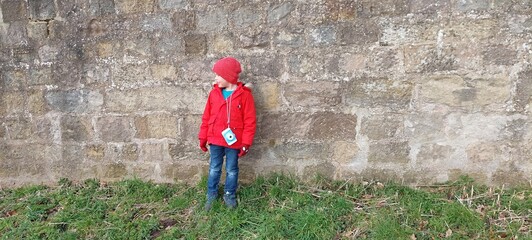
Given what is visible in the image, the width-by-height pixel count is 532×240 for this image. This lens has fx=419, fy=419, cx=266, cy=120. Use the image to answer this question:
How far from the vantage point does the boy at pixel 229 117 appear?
120 inches

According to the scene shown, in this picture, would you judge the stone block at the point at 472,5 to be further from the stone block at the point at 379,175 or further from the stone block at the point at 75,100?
the stone block at the point at 75,100

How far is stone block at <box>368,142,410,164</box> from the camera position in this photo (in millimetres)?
3236

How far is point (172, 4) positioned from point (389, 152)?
2065mm

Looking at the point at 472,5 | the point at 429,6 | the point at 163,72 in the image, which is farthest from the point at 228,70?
the point at 472,5

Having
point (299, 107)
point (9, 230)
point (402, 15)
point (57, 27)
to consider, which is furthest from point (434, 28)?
point (9, 230)

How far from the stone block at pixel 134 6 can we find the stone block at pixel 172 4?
84 millimetres

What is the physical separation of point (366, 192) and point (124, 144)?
2.10 meters

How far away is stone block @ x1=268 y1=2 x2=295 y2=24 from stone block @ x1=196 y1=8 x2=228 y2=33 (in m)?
0.36

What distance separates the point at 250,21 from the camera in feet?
10.6

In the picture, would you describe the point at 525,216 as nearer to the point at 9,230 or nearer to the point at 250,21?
the point at 250,21

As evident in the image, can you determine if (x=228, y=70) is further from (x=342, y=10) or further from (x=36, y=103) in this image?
(x=36, y=103)

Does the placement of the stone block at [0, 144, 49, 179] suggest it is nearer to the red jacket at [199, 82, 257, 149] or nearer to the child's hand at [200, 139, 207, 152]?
the child's hand at [200, 139, 207, 152]

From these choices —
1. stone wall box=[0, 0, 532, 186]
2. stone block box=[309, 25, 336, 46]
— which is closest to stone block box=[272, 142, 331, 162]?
stone wall box=[0, 0, 532, 186]

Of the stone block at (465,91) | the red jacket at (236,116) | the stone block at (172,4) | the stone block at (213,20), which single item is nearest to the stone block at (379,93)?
the stone block at (465,91)
